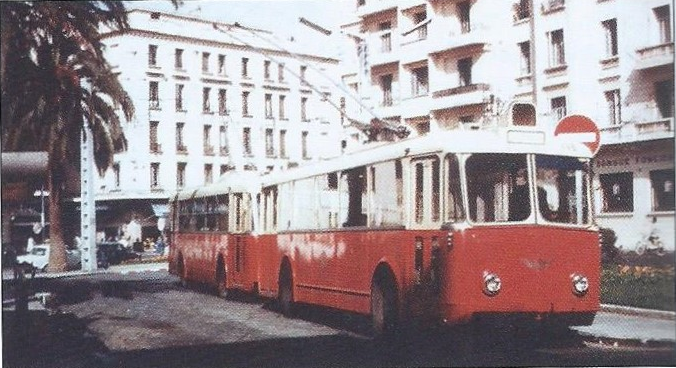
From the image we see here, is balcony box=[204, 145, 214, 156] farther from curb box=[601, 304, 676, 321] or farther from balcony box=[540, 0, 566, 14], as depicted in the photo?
curb box=[601, 304, 676, 321]

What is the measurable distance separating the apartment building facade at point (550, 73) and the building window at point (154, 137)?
95.1 inches

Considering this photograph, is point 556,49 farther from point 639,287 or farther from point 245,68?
point 245,68

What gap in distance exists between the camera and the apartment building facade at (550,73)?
8867mm

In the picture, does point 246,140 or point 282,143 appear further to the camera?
point 282,143

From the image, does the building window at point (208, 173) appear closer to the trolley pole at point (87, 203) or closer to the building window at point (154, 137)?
the building window at point (154, 137)

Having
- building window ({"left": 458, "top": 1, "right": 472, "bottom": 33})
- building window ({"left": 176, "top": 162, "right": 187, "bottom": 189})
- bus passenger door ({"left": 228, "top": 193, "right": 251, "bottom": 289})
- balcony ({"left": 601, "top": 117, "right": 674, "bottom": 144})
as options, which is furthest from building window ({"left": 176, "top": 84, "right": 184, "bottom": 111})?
balcony ({"left": 601, "top": 117, "right": 674, "bottom": 144})

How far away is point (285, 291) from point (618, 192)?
450 cm

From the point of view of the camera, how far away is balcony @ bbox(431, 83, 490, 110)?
962 centimetres

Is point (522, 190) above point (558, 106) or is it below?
below

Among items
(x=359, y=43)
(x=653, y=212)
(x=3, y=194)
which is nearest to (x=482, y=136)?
(x=653, y=212)

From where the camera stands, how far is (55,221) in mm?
9555

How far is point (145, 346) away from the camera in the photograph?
9.05 meters

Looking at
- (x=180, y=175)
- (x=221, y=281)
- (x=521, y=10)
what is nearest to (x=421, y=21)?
(x=521, y=10)

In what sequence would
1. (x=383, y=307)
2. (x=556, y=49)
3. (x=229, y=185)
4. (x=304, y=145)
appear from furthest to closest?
1. (x=229, y=185)
2. (x=304, y=145)
3. (x=556, y=49)
4. (x=383, y=307)
